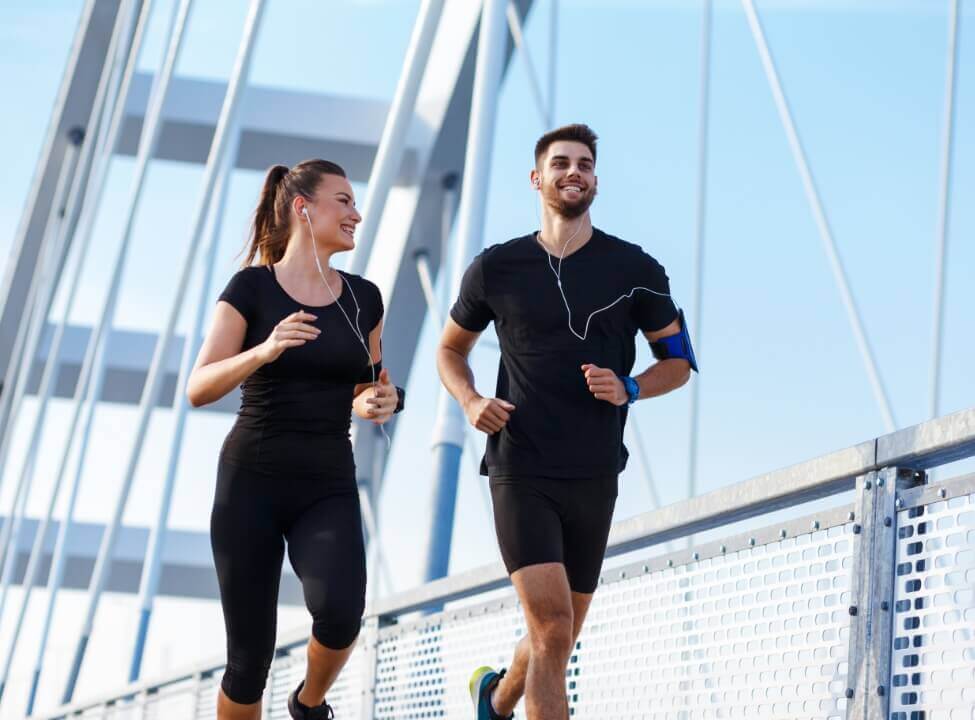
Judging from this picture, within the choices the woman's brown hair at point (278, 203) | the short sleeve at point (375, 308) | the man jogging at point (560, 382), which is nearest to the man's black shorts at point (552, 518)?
the man jogging at point (560, 382)

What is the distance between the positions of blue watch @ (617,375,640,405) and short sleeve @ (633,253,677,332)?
0.73 feet

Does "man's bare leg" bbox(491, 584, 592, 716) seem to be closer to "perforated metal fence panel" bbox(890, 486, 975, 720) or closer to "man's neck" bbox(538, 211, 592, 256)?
"man's neck" bbox(538, 211, 592, 256)

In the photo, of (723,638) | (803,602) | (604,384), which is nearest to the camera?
(803,602)

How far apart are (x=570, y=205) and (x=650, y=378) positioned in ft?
1.69

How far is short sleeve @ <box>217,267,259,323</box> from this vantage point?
4.18 metres

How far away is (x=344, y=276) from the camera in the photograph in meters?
4.42

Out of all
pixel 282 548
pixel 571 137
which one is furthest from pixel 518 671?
pixel 571 137

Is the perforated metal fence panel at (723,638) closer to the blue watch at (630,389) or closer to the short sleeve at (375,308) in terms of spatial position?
the blue watch at (630,389)

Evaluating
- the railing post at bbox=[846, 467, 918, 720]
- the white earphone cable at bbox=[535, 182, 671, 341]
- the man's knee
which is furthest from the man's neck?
the railing post at bbox=[846, 467, 918, 720]

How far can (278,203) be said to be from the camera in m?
4.43

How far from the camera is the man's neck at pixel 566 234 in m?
4.15

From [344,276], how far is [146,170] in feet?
34.1

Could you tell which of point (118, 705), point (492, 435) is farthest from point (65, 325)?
point (492, 435)

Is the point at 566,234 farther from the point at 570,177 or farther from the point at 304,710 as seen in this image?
the point at 304,710
